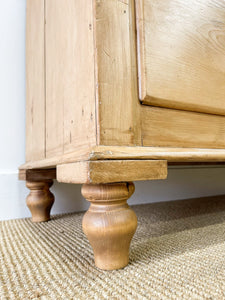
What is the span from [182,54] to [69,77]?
21cm

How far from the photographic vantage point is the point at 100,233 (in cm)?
35

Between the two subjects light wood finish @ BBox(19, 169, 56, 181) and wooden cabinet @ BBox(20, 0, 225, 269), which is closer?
wooden cabinet @ BBox(20, 0, 225, 269)

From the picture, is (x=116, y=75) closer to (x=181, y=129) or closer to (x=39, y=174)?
(x=181, y=129)

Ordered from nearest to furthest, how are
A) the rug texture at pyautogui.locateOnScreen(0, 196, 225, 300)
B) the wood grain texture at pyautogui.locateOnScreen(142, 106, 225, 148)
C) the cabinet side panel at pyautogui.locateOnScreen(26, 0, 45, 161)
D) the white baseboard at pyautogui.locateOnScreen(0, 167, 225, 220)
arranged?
the rug texture at pyautogui.locateOnScreen(0, 196, 225, 300) < the wood grain texture at pyautogui.locateOnScreen(142, 106, 225, 148) < the cabinet side panel at pyautogui.locateOnScreen(26, 0, 45, 161) < the white baseboard at pyautogui.locateOnScreen(0, 167, 225, 220)

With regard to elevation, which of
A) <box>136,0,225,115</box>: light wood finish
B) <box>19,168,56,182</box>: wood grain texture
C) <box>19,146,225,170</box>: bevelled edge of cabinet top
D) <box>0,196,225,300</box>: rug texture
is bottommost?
<box>0,196,225,300</box>: rug texture

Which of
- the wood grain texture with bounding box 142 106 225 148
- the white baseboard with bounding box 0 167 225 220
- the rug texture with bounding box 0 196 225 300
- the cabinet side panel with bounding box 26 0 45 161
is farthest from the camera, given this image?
the white baseboard with bounding box 0 167 225 220

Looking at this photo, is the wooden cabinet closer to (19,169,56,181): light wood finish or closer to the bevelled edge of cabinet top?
the bevelled edge of cabinet top

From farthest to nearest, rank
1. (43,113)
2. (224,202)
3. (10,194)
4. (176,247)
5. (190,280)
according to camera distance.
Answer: (224,202), (10,194), (43,113), (176,247), (190,280)

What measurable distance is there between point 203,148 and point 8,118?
0.63 meters

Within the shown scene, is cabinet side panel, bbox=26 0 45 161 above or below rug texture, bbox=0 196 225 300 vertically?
above

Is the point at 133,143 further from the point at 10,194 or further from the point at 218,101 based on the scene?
the point at 10,194

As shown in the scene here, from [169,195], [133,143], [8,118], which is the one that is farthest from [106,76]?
[169,195]

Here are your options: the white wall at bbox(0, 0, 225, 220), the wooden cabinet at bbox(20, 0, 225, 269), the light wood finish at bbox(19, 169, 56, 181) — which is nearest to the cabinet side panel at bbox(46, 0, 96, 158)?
the wooden cabinet at bbox(20, 0, 225, 269)

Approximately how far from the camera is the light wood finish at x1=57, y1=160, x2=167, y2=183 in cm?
33
